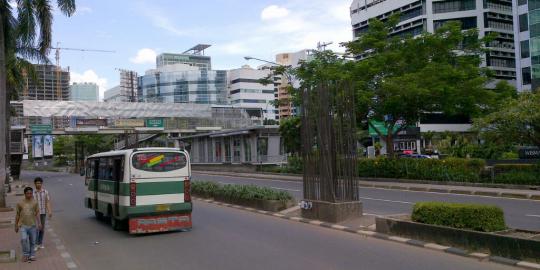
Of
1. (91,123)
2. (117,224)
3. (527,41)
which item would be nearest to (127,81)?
(91,123)

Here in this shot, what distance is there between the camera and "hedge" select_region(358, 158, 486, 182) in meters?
25.6

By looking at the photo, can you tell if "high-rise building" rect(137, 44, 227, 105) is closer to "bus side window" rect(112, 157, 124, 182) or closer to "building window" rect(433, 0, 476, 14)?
"building window" rect(433, 0, 476, 14)

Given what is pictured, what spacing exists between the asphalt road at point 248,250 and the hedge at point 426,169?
1322 centimetres

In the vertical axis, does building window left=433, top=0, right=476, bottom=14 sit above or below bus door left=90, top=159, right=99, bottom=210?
above

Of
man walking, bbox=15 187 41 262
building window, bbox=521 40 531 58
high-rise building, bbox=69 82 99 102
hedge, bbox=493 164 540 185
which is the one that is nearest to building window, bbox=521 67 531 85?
building window, bbox=521 40 531 58

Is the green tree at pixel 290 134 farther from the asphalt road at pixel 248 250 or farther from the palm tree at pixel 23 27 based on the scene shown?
the asphalt road at pixel 248 250

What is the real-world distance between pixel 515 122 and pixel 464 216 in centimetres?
1425

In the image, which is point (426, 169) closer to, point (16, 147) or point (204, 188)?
point (204, 188)

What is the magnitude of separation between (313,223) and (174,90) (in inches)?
5089

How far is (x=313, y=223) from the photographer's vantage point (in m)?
14.2

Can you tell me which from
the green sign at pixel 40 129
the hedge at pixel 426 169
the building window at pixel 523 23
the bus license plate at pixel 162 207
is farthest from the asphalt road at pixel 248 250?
the building window at pixel 523 23

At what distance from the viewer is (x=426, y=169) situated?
2744 centimetres

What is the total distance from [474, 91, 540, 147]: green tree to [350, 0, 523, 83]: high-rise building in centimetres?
5322

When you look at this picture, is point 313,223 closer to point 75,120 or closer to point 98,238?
point 98,238
